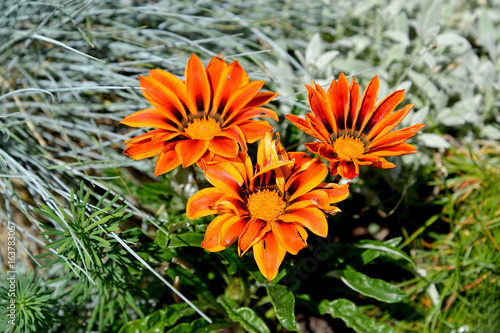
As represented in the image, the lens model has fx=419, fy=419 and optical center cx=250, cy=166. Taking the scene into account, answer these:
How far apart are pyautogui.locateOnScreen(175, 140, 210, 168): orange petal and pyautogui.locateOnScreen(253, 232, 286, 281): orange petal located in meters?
0.26

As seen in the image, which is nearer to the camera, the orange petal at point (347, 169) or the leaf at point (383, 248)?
the orange petal at point (347, 169)

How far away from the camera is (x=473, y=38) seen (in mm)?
2451

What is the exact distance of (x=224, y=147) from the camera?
104cm

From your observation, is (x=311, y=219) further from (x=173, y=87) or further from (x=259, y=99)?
(x=173, y=87)

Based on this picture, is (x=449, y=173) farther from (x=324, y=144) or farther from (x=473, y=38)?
(x=324, y=144)

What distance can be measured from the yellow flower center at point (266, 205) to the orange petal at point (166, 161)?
217 mm

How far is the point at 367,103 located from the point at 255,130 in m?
0.34

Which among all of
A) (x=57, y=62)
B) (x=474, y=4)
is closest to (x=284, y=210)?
(x=57, y=62)

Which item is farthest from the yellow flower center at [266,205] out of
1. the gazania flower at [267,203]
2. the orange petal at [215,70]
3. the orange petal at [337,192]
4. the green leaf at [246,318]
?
the green leaf at [246,318]

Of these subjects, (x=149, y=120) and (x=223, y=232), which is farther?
(x=149, y=120)

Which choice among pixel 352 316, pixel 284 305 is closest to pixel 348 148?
pixel 284 305

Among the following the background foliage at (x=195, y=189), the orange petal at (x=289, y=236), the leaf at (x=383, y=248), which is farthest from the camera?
the leaf at (x=383, y=248)

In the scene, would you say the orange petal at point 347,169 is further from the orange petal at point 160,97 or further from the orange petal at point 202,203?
the orange petal at point 160,97

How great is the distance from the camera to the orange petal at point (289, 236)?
965 millimetres
